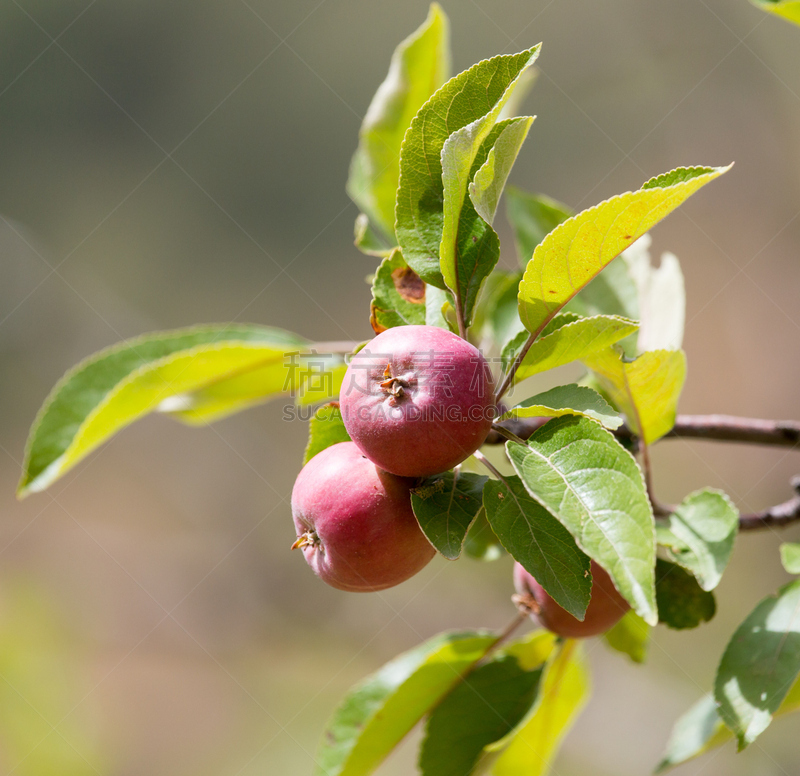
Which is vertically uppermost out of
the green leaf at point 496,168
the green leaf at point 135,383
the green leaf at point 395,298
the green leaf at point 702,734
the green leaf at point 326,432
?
the green leaf at point 135,383

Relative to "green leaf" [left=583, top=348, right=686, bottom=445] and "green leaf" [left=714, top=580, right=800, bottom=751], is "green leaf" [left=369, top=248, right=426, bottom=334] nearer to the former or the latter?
"green leaf" [left=583, top=348, right=686, bottom=445]

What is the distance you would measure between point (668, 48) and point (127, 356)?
10.3ft

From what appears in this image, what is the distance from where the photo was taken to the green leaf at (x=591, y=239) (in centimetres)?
46

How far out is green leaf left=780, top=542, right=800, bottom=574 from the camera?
0.65 metres

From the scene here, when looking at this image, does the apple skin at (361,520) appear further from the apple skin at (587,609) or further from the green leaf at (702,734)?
the green leaf at (702,734)

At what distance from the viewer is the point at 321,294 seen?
376 cm

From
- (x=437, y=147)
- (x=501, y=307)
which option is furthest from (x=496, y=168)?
(x=501, y=307)

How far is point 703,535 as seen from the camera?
662 millimetres

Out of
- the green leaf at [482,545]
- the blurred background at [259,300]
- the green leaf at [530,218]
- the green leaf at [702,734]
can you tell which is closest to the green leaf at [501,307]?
the green leaf at [530,218]

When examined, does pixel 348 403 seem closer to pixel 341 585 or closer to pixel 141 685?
pixel 341 585

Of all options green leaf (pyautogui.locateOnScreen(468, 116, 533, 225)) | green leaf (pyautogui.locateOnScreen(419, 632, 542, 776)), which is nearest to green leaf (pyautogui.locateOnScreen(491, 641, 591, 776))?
green leaf (pyautogui.locateOnScreen(419, 632, 542, 776))

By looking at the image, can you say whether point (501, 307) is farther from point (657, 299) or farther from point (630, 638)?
point (630, 638)

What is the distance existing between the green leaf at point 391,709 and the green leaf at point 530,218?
1.71ft

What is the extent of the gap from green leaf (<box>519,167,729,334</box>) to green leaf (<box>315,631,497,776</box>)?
460 mm
